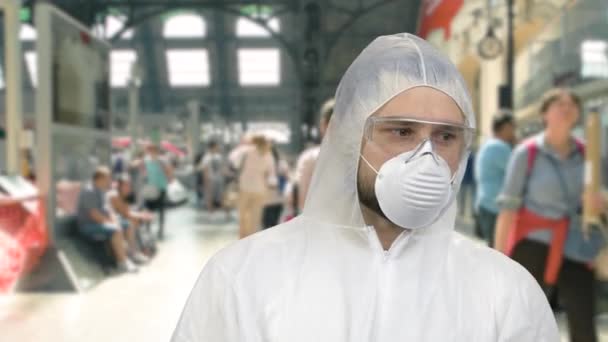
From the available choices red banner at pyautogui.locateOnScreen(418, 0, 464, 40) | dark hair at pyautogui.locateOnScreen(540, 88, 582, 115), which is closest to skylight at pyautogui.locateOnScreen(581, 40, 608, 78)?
dark hair at pyautogui.locateOnScreen(540, 88, 582, 115)

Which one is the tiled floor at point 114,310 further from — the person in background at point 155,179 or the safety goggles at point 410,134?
the safety goggles at point 410,134

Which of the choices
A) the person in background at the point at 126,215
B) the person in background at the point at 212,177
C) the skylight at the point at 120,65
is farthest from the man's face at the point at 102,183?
the skylight at the point at 120,65

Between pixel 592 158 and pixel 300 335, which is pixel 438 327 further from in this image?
pixel 592 158

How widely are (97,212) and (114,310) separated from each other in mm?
1824

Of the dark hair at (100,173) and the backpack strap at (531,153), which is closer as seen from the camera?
the backpack strap at (531,153)

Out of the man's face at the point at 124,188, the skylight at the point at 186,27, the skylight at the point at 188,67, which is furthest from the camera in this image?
the skylight at the point at 188,67

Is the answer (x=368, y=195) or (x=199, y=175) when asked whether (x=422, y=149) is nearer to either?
(x=368, y=195)

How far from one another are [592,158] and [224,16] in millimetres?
27608

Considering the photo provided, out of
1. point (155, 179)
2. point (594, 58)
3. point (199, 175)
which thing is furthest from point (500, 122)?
point (199, 175)

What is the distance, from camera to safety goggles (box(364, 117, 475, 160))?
5.24 feet

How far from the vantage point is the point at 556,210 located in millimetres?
3619

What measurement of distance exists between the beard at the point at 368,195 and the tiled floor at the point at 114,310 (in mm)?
3440

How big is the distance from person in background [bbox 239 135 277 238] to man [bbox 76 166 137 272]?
133 centimetres

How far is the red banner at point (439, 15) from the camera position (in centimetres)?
1102
